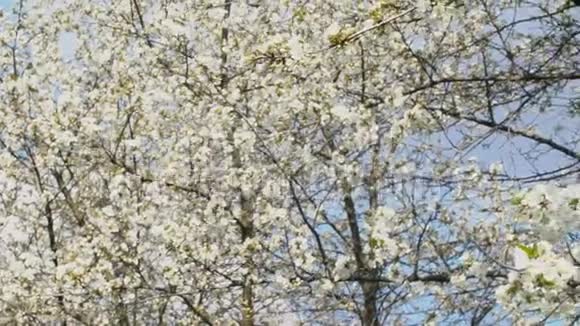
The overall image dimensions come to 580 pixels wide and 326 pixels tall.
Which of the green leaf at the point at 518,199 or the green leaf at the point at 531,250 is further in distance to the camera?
the green leaf at the point at 518,199

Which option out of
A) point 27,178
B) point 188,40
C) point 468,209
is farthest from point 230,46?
point 468,209

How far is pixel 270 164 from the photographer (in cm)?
752

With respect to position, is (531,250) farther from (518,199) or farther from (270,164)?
(270,164)

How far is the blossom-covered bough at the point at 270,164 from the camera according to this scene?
475 cm

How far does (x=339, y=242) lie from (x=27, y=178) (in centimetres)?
412

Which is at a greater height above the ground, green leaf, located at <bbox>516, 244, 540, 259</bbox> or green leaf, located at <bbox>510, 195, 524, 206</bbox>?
green leaf, located at <bbox>510, 195, 524, 206</bbox>

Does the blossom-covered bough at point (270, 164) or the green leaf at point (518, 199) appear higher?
the blossom-covered bough at point (270, 164)

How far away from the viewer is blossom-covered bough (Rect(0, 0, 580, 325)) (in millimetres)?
4750

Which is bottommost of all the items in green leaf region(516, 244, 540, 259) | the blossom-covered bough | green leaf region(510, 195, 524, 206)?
green leaf region(516, 244, 540, 259)

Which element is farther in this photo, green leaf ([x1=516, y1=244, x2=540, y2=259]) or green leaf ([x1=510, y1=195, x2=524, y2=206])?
green leaf ([x1=510, y1=195, x2=524, y2=206])

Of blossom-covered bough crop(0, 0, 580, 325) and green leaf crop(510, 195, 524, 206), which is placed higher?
blossom-covered bough crop(0, 0, 580, 325)

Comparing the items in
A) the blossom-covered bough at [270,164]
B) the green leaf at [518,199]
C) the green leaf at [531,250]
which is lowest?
the green leaf at [531,250]

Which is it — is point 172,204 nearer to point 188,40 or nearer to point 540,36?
point 188,40

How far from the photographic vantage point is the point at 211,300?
8.62 m
